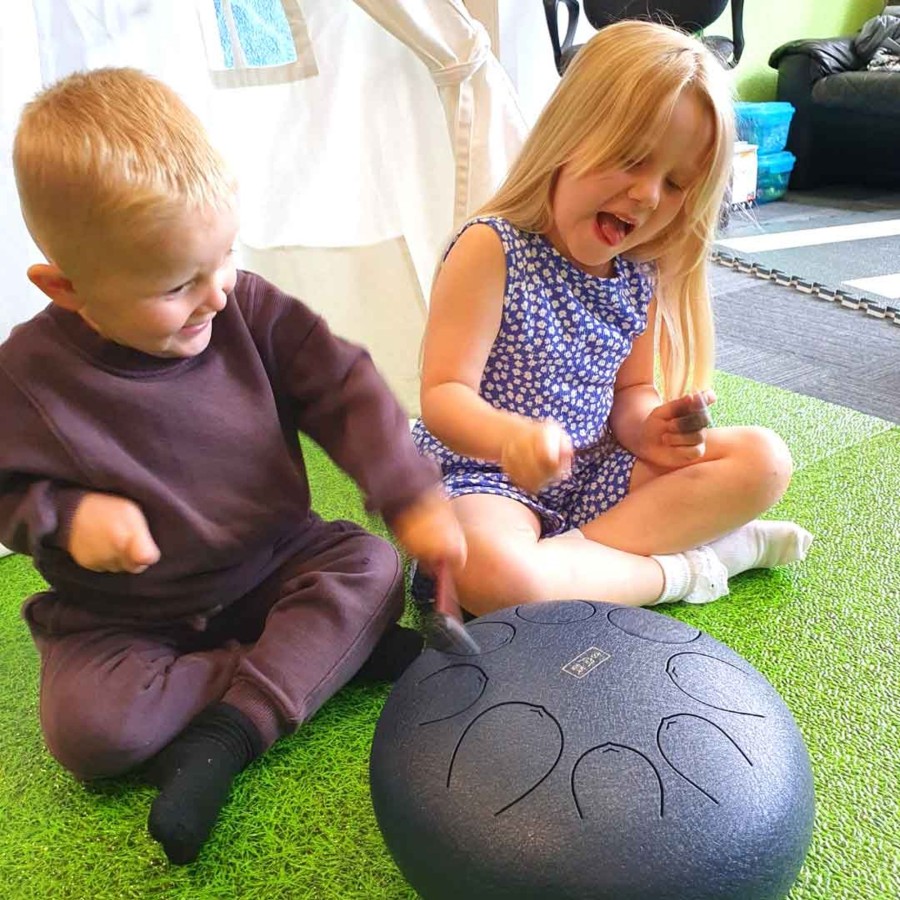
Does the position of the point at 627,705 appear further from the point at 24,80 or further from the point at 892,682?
the point at 24,80

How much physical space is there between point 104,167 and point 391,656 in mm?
531

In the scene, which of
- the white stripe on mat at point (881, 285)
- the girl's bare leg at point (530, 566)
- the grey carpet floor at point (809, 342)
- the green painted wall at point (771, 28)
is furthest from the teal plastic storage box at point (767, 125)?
the girl's bare leg at point (530, 566)

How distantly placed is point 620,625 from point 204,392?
1.41 ft

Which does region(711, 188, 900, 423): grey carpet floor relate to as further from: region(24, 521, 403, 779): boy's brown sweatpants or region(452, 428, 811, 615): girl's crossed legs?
region(24, 521, 403, 779): boy's brown sweatpants

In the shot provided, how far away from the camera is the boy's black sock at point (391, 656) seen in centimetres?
91

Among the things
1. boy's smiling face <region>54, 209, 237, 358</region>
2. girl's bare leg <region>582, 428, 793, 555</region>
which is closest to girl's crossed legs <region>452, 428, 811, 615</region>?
girl's bare leg <region>582, 428, 793, 555</region>

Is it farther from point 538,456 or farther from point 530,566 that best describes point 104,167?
point 530,566

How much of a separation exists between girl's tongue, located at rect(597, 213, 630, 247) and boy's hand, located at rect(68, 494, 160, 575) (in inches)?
22.5

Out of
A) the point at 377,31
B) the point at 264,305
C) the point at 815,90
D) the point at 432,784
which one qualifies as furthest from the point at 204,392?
the point at 815,90

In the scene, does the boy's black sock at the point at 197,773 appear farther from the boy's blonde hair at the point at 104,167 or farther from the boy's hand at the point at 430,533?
the boy's blonde hair at the point at 104,167

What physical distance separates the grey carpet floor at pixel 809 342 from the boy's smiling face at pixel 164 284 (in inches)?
46.1

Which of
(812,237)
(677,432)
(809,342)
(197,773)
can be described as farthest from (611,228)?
(812,237)

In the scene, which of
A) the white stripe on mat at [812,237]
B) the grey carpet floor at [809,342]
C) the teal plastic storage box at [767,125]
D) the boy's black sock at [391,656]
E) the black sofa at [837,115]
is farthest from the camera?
the teal plastic storage box at [767,125]

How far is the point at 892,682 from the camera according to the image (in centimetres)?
88
